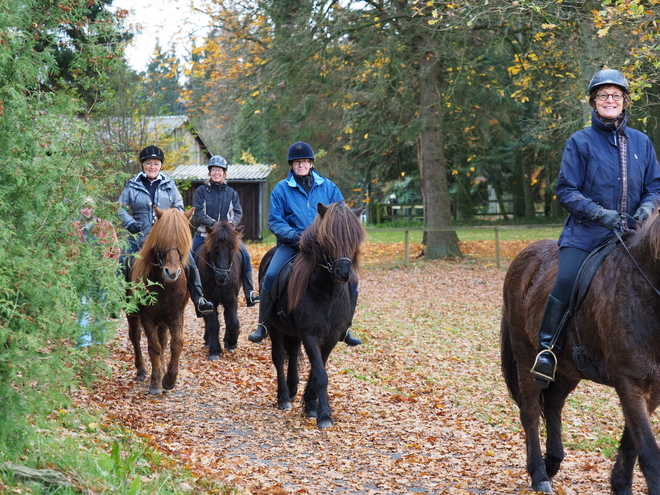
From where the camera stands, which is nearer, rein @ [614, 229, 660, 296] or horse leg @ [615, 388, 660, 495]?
horse leg @ [615, 388, 660, 495]

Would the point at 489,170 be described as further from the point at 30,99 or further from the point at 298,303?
the point at 30,99

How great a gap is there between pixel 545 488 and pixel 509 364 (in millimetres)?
1159

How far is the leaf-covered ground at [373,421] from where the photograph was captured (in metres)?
5.93

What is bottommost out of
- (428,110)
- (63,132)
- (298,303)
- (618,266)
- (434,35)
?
(298,303)

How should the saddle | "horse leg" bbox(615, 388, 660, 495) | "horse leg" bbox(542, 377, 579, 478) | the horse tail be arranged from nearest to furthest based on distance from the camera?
"horse leg" bbox(615, 388, 660, 495) → the saddle → "horse leg" bbox(542, 377, 579, 478) → the horse tail

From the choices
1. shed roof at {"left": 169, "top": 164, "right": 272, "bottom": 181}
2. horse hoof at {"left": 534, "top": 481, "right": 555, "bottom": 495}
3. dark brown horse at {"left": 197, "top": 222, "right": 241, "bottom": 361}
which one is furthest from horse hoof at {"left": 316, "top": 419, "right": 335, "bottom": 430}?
shed roof at {"left": 169, "top": 164, "right": 272, "bottom": 181}

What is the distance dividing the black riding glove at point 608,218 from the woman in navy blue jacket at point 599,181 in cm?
15

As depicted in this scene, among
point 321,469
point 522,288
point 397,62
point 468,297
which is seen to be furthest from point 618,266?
point 397,62

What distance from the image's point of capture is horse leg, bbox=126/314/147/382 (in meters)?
9.05

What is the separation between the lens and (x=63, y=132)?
17.2 feet

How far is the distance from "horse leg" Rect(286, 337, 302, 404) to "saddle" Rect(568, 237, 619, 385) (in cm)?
389

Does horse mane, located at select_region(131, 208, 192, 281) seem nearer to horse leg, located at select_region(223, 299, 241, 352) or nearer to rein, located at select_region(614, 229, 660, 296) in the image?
horse leg, located at select_region(223, 299, 241, 352)

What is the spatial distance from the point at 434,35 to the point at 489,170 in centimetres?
1628

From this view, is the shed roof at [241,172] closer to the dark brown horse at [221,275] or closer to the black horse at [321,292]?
the dark brown horse at [221,275]
